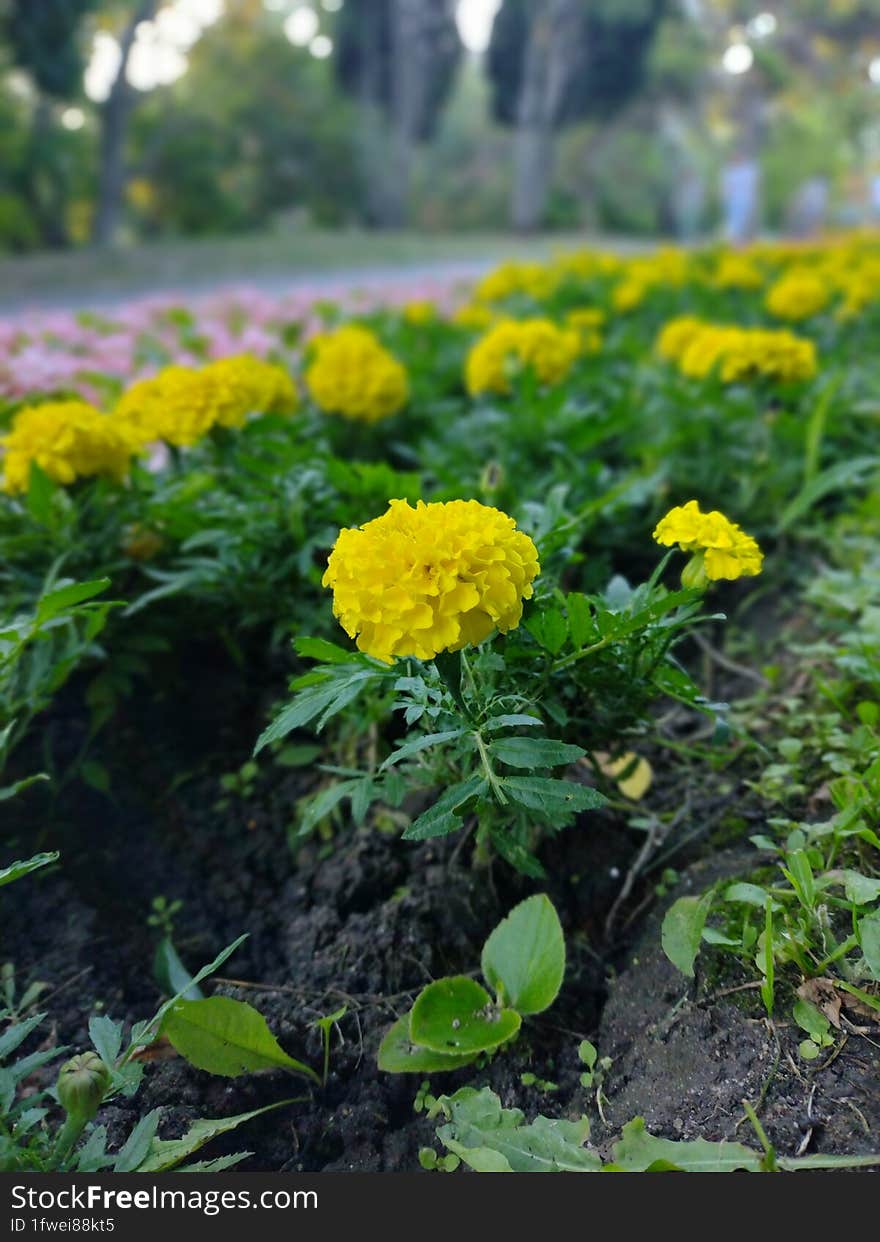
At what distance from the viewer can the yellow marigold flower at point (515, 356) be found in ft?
8.73

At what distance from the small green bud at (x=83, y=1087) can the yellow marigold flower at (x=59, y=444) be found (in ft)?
3.55

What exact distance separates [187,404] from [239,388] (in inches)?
4.6

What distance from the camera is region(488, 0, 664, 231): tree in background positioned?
1866 centimetres

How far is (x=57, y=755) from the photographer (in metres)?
1.76

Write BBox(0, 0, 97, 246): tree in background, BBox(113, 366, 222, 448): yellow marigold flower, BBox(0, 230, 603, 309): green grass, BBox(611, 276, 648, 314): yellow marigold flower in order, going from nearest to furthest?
BBox(113, 366, 222, 448): yellow marigold flower
BBox(611, 276, 648, 314): yellow marigold flower
BBox(0, 230, 603, 309): green grass
BBox(0, 0, 97, 246): tree in background

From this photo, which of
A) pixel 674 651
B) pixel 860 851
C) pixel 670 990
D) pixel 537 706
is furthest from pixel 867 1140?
pixel 674 651

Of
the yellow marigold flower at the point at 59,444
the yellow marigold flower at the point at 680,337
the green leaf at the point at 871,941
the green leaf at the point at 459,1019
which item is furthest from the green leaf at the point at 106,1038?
the yellow marigold flower at the point at 680,337

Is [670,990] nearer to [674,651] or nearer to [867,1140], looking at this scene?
[867,1140]

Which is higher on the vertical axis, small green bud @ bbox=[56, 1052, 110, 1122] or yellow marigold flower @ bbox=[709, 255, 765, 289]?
yellow marigold flower @ bbox=[709, 255, 765, 289]

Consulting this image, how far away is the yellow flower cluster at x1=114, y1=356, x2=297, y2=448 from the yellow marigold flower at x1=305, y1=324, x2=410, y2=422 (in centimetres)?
52

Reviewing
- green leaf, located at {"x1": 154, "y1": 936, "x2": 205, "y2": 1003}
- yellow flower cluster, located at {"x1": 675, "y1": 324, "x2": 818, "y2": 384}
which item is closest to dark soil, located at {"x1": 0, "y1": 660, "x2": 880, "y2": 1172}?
green leaf, located at {"x1": 154, "y1": 936, "x2": 205, "y2": 1003}

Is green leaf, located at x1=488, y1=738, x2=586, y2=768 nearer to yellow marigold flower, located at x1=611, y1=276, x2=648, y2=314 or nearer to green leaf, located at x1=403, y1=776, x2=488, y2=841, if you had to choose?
green leaf, located at x1=403, y1=776, x2=488, y2=841

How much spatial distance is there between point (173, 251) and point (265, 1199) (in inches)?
589

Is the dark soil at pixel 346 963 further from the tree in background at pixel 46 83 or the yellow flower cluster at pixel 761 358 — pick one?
the tree in background at pixel 46 83
